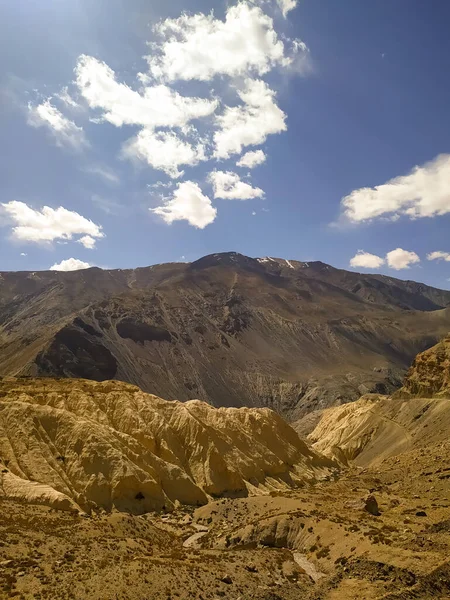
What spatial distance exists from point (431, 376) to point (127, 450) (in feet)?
247

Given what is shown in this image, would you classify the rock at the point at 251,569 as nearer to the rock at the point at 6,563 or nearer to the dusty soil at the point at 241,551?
the dusty soil at the point at 241,551

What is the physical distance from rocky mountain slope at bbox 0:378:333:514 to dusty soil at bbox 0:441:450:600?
364 centimetres

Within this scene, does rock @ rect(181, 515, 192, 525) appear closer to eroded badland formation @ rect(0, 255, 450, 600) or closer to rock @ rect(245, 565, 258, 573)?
eroded badland formation @ rect(0, 255, 450, 600)

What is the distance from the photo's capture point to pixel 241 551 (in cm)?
3266

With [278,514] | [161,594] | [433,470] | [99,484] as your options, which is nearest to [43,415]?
[99,484]

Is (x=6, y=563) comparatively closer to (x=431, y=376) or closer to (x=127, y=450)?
(x=127, y=450)

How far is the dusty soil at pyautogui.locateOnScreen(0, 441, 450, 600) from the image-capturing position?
2242 centimetres

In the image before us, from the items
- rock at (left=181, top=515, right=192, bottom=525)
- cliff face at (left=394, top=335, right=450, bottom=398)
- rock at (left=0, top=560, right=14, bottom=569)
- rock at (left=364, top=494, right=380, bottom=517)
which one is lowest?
rock at (left=181, top=515, right=192, bottom=525)

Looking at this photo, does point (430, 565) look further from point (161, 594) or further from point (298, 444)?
point (298, 444)

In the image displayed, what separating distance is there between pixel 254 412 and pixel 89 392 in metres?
27.8

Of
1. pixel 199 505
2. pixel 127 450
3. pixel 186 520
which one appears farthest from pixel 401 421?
pixel 127 450

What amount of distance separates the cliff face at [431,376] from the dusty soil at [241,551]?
55997 millimetres

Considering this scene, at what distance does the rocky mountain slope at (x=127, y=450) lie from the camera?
39.9 metres

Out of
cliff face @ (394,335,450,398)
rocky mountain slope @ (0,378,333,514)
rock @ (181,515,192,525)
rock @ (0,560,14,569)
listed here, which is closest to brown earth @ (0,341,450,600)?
rock @ (0,560,14,569)
